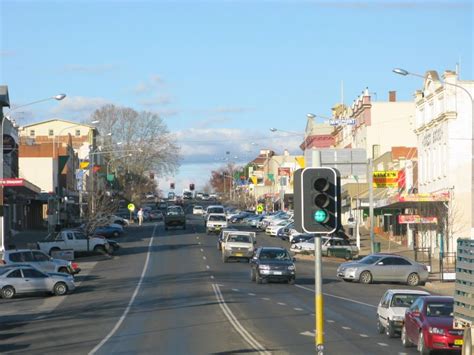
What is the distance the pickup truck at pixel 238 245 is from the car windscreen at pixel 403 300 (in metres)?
31.4

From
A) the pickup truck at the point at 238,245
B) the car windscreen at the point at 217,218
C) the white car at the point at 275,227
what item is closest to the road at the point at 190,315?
the pickup truck at the point at 238,245

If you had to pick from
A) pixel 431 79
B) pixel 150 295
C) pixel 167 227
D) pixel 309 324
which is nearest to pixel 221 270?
pixel 150 295

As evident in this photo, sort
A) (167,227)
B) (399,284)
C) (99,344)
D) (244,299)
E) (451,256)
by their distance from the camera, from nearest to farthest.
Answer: (99,344) → (244,299) → (399,284) → (451,256) → (167,227)

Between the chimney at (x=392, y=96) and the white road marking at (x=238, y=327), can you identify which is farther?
the chimney at (x=392, y=96)

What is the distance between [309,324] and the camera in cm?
2767

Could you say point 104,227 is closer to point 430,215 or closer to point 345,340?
point 430,215

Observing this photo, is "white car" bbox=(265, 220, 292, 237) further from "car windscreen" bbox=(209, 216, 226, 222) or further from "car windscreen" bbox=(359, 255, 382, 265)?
"car windscreen" bbox=(359, 255, 382, 265)

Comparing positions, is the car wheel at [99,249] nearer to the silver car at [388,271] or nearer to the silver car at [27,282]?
the silver car at [388,271]

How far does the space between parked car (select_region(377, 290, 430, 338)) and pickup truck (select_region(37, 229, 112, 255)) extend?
3628 centimetres

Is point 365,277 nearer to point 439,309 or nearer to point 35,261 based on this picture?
point 35,261

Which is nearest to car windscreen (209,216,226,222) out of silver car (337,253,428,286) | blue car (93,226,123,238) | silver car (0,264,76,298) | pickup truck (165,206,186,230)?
pickup truck (165,206,186,230)

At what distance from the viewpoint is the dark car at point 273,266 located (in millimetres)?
43844

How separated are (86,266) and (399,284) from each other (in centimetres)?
2018

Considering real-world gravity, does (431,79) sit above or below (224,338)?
above
